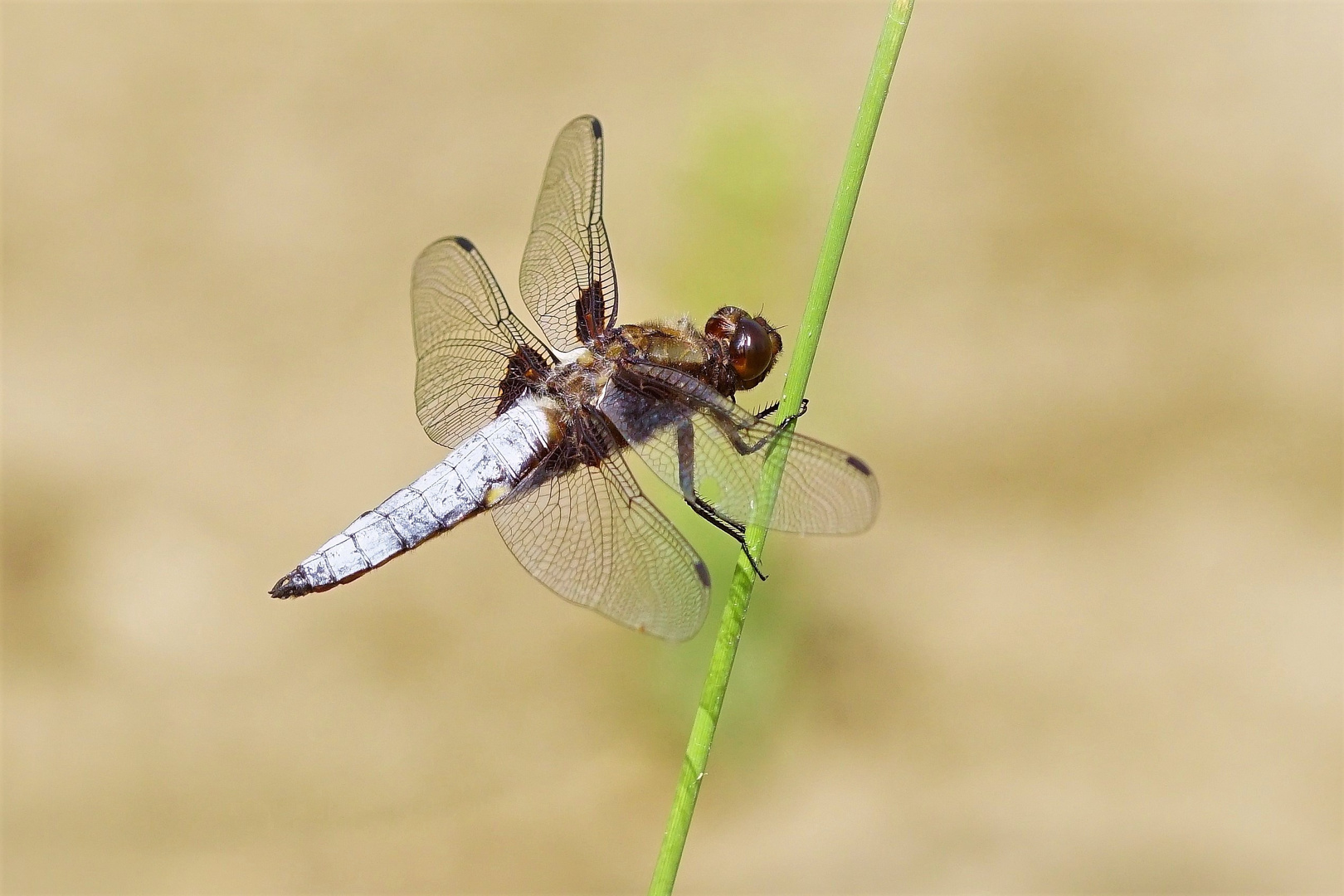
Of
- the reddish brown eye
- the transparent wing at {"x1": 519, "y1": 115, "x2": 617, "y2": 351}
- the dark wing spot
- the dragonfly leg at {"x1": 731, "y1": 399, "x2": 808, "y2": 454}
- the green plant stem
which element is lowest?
the green plant stem

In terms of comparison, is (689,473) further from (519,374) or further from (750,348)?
(519,374)

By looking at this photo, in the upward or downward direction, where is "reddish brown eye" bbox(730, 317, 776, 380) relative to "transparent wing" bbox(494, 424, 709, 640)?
upward

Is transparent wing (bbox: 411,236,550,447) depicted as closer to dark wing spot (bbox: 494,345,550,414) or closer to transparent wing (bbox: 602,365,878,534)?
dark wing spot (bbox: 494,345,550,414)

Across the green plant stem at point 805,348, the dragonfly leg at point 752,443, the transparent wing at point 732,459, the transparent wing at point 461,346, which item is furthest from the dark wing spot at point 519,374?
the green plant stem at point 805,348

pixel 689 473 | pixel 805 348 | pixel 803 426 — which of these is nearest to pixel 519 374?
pixel 689 473

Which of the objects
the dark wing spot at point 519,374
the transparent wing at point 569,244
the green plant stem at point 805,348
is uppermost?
the transparent wing at point 569,244

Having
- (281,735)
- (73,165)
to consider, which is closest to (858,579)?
(281,735)

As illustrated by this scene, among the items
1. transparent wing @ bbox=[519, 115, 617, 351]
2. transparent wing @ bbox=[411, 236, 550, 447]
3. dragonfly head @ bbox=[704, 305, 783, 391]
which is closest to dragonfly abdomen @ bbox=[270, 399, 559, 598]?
transparent wing @ bbox=[411, 236, 550, 447]

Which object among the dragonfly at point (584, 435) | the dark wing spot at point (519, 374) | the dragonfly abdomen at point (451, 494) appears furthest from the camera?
the dark wing spot at point (519, 374)

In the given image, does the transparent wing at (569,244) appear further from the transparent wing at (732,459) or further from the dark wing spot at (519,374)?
the transparent wing at (732,459)

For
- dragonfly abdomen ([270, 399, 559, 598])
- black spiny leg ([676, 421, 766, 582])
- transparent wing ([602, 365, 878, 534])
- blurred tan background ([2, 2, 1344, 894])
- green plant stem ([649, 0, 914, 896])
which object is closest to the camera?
green plant stem ([649, 0, 914, 896])
